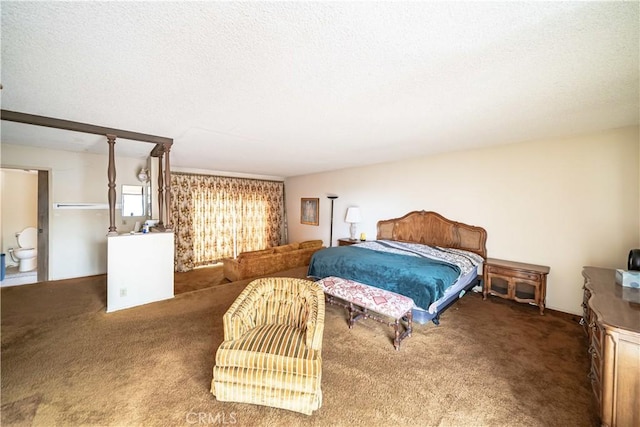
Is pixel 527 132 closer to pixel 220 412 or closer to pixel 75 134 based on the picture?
pixel 220 412

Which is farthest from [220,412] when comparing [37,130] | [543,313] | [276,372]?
[37,130]

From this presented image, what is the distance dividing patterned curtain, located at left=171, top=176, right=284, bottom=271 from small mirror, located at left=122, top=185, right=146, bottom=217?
580 mm

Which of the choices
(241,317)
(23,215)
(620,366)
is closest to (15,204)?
Answer: (23,215)

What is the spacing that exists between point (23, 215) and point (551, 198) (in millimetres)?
10061

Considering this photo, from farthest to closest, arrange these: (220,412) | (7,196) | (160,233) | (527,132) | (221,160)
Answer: (7,196) → (221,160) → (160,233) → (527,132) → (220,412)

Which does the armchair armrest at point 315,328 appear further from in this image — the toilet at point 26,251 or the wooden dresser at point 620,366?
A: the toilet at point 26,251

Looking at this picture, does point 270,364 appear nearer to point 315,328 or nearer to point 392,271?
point 315,328

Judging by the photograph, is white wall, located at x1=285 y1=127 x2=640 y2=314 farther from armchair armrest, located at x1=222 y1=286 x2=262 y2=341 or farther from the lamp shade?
armchair armrest, located at x1=222 y1=286 x2=262 y2=341

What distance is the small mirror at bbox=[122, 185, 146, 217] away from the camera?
495 centimetres

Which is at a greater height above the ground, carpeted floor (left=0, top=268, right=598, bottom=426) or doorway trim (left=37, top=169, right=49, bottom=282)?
doorway trim (left=37, top=169, right=49, bottom=282)

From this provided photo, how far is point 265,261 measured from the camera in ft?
16.5

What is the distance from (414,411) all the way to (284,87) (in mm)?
2613

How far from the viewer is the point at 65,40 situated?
4.69 feet

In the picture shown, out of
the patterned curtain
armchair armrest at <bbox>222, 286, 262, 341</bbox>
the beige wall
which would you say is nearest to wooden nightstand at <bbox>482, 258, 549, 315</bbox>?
armchair armrest at <bbox>222, 286, 262, 341</bbox>
